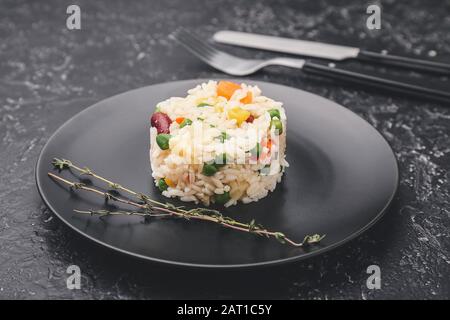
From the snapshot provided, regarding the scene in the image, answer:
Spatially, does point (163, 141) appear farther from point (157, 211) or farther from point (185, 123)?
point (157, 211)

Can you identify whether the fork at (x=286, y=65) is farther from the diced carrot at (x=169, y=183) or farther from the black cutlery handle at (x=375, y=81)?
the diced carrot at (x=169, y=183)

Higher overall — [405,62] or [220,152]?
[220,152]

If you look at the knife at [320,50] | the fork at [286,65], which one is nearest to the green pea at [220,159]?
the fork at [286,65]

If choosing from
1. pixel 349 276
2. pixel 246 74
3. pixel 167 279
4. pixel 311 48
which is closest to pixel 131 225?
pixel 167 279

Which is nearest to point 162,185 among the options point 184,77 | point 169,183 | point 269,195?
point 169,183

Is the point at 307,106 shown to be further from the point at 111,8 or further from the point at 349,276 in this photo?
the point at 111,8

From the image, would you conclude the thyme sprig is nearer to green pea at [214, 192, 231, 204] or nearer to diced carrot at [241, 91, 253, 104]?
green pea at [214, 192, 231, 204]
